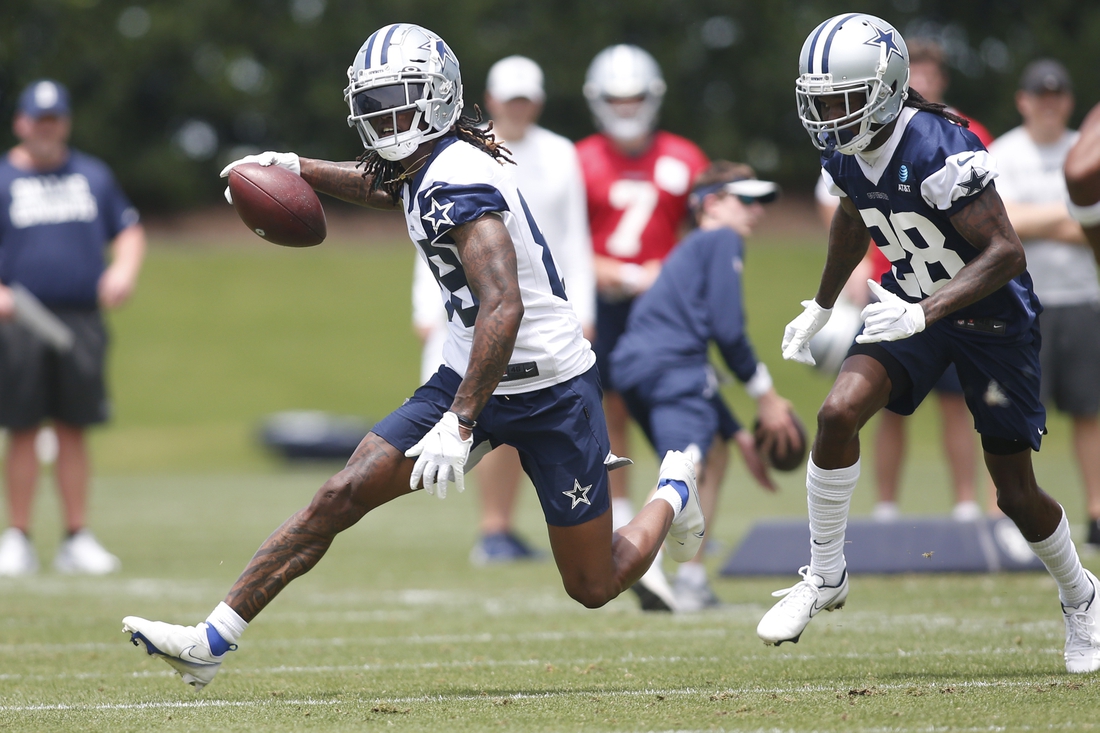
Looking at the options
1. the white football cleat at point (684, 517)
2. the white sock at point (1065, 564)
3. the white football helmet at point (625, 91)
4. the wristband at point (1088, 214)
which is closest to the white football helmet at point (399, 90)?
the white football cleat at point (684, 517)

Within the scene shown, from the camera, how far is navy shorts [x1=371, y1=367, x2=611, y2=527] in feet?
13.2

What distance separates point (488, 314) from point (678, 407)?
2082 millimetres

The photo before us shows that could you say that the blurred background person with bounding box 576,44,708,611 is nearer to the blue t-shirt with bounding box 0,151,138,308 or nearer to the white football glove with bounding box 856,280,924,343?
the blue t-shirt with bounding box 0,151,138,308

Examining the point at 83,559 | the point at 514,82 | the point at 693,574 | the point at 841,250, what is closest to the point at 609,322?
the point at 514,82

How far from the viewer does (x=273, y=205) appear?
4211 millimetres

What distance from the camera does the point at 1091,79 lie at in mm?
29594

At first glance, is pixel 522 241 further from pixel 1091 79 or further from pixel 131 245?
pixel 1091 79

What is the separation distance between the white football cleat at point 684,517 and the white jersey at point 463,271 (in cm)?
62

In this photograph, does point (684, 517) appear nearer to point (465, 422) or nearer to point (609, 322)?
point (465, 422)

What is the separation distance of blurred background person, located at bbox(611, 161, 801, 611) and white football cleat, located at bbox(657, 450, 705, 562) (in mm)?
856

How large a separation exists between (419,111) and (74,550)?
13.7ft

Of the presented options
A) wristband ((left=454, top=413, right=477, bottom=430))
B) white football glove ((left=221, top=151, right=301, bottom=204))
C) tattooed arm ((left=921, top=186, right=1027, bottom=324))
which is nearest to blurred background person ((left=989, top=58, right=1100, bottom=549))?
tattooed arm ((left=921, top=186, right=1027, bottom=324))

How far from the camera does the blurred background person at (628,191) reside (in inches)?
290

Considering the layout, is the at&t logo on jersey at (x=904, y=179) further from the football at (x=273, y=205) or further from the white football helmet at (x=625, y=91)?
the white football helmet at (x=625, y=91)
